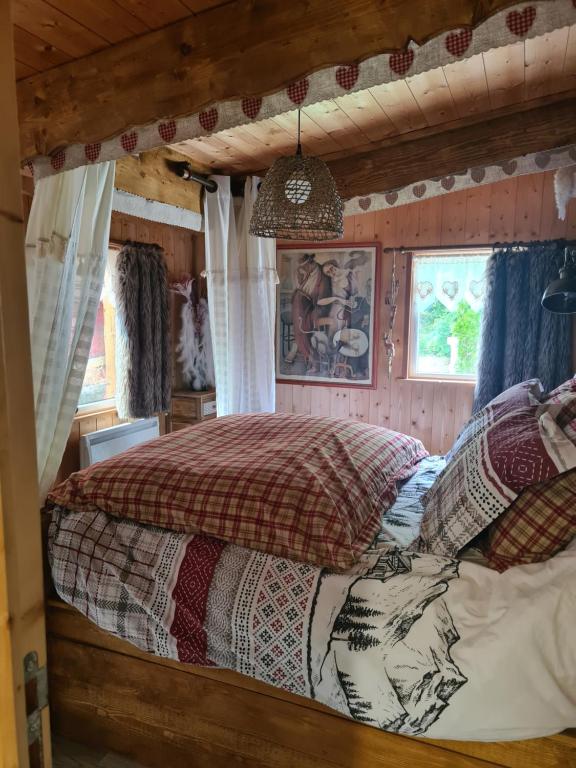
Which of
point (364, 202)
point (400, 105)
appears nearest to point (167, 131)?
point (400, 105)

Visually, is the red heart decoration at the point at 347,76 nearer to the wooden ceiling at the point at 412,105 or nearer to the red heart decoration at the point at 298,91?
the red heart decoration at the point at 298,91

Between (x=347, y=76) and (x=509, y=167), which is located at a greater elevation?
(x=509, y=167)

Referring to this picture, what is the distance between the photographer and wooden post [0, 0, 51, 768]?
0.65m

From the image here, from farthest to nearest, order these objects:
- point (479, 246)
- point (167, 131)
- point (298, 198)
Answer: point (479, 246) < point (298, 198) < point (167, 131)

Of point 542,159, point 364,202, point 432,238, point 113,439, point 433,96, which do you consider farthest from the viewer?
point 432,238

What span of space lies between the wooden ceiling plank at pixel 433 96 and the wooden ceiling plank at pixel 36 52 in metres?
1.43

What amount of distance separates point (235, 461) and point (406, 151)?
2.10 meters

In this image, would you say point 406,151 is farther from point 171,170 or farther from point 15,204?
point 15,204

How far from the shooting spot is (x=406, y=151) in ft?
9.78

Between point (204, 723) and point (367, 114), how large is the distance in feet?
9.12

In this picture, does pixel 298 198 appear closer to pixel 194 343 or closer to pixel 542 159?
pixel 542 159

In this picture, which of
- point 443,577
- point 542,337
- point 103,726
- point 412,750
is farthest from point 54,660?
point 542,337

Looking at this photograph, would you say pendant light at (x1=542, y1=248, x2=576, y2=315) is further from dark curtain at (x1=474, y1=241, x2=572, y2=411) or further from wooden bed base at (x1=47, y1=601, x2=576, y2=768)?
wooden bed base at (x1=47, y1=601, x2=576, y2=768)

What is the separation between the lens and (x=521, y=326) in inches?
141
